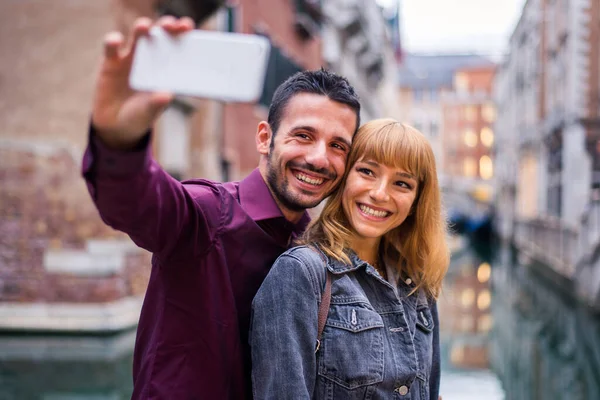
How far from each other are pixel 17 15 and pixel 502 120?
109 feet

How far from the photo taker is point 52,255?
7070 mm

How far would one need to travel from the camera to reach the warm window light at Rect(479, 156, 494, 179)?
2307 inches

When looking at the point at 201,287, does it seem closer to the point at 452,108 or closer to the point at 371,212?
the point at 371,212

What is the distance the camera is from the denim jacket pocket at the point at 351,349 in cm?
158

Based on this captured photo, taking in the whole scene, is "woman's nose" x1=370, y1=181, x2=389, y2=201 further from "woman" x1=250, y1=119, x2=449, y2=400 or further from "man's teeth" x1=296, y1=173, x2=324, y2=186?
"man's teeth" x1=296, y1=173, x2=324, y2=186

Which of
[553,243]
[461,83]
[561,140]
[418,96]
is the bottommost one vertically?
[553,243]

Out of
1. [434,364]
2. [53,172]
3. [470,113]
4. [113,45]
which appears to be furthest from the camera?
[470,113]

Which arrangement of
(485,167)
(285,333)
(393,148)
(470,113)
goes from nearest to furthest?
(285,333), (393,148), (485,167), (470,113)

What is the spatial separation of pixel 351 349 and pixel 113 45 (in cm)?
96

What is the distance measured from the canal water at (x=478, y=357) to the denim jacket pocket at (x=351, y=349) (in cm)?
131

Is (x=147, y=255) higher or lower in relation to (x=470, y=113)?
lower

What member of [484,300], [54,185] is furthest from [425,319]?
[484,300]

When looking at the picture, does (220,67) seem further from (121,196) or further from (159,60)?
(121,196)

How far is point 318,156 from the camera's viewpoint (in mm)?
1715
